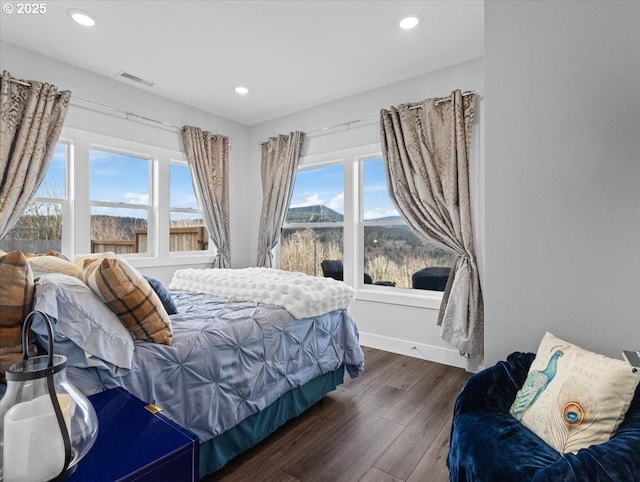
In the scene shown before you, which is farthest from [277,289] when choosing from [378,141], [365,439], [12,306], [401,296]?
[378,141]

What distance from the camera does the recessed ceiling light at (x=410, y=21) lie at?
2.35 meters

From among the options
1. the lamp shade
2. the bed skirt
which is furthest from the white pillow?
the bed skirt

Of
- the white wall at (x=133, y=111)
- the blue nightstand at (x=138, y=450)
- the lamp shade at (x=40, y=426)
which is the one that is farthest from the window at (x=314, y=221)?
the lamp shade at (x=40, y=426)

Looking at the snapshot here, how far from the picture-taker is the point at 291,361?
2002 millimetres

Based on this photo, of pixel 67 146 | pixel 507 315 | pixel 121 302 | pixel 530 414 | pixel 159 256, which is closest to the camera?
pixel 530 414

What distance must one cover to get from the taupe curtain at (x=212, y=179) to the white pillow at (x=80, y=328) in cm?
274

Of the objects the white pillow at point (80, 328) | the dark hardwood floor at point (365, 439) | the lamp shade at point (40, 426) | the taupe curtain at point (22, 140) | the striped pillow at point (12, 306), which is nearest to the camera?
the lamp shade at point (40, 426)

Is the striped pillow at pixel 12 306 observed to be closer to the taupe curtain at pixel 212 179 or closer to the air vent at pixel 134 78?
the air vent at pixel 134 78

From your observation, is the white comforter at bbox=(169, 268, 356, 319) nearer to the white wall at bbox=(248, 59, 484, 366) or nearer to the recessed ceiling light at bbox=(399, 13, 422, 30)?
the white wall at bbox=(248, 59, 484, 366)

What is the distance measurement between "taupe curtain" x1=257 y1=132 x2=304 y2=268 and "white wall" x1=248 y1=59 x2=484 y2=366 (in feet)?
0.55

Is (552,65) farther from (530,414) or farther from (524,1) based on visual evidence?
(530,414)

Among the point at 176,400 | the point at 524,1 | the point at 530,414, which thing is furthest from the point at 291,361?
the point at 524,1

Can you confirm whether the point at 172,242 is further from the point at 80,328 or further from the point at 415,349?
the point at 415,349

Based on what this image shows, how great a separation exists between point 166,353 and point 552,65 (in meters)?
2.28
